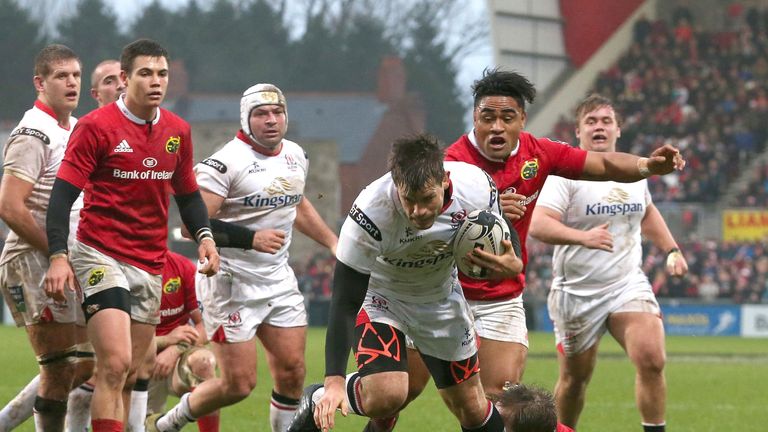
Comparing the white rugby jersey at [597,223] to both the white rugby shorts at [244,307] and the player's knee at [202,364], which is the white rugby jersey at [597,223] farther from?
the player's knee at [202,364]

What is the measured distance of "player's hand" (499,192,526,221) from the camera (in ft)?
22.3

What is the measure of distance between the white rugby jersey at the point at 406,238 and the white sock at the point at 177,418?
2.21 meters

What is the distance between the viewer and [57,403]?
7320mm

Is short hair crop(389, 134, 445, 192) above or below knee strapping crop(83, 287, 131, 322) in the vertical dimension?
above

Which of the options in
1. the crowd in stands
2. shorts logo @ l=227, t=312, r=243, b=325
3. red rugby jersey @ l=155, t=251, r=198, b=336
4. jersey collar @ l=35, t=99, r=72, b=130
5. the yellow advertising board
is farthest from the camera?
the crowd in stands

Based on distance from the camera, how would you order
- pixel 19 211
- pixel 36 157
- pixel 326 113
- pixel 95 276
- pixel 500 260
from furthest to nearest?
pixel 326 113, pixel 36 157, pixel 19 211, pixel 95 276, pixel 500 260

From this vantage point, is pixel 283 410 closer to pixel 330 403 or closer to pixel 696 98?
pixel 330 403

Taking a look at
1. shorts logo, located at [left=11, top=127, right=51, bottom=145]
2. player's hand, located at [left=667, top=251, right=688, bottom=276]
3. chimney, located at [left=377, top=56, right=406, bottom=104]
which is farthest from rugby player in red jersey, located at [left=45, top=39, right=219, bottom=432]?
chimney, located at [left=377, top=56, right=406, bottom=104]

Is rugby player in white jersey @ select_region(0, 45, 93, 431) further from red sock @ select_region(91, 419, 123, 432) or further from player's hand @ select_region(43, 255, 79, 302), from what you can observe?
red sock @ select_region(91, 419, 123, 432)

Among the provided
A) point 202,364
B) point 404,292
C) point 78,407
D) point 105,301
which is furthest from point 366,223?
point 202,364

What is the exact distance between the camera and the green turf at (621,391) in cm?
1075

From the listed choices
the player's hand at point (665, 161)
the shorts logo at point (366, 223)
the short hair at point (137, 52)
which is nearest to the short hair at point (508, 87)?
the player's hand at point (665, 161)

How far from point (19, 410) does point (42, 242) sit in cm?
131

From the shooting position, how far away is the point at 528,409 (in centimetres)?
630
